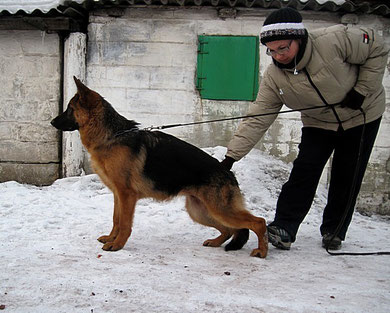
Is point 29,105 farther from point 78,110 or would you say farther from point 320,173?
point 320,173

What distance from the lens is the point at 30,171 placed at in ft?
26.2

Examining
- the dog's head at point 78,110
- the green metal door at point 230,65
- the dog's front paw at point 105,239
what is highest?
the green metal door at point 230,65

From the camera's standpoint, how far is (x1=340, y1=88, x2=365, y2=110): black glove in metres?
3.75

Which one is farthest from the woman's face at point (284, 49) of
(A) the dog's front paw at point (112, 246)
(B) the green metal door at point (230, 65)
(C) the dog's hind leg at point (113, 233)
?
(B) the green metal door at point (230, 65)

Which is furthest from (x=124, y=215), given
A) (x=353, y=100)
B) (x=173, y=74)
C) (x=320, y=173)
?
(x=173, y=74)

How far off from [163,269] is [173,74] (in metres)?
4.90

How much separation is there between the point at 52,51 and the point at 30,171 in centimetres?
239

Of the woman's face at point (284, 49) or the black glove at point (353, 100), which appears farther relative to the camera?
the black glove at point (353, 100)

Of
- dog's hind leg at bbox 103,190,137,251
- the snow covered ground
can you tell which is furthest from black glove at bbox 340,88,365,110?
dog's hind leg at bbox 103,190,137,251

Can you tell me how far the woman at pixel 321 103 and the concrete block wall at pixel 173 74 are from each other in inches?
130

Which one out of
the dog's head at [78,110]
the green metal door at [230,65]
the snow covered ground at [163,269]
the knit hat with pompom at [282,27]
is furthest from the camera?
the green metal door at [230,65]

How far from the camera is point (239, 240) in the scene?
4145 millimetres

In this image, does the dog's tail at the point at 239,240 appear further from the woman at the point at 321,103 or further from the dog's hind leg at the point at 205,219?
the woman at the point at 321,103

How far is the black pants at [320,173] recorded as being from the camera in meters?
4.14
